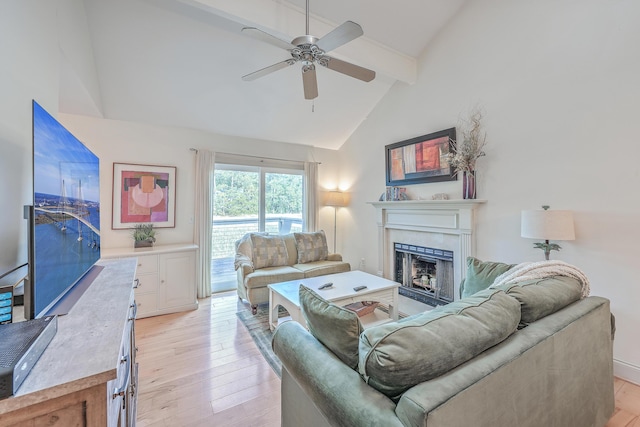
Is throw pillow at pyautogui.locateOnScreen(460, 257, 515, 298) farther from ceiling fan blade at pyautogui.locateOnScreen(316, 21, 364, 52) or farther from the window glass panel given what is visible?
the window glass panel

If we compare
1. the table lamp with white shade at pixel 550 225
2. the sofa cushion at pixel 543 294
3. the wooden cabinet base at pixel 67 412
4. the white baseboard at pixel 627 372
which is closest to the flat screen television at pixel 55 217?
the wooden cabinet base at pixel 67 412

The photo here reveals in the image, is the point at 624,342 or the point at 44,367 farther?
the point at 624,342

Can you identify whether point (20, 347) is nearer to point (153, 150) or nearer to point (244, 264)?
point (244, 264)

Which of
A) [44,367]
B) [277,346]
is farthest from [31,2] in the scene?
[277,346]

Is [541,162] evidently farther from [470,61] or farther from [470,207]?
[470,61]

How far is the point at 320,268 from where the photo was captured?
3.74 metres

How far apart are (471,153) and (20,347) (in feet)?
11.3

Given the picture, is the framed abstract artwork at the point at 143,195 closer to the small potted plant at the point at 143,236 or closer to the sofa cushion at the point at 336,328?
the small potted plant at the point at 143,236

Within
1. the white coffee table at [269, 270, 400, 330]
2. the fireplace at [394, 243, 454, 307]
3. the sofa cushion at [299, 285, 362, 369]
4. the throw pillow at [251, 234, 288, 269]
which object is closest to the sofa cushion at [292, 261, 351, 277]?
the throw pillow at [251, 234, 288, 269]

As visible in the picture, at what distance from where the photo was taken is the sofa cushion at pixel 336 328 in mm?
1048

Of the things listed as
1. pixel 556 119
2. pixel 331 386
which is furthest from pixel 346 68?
pixel 331 386

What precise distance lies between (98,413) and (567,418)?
5.96ft

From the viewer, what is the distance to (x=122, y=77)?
9.80ft

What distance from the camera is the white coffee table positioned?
2465mm
